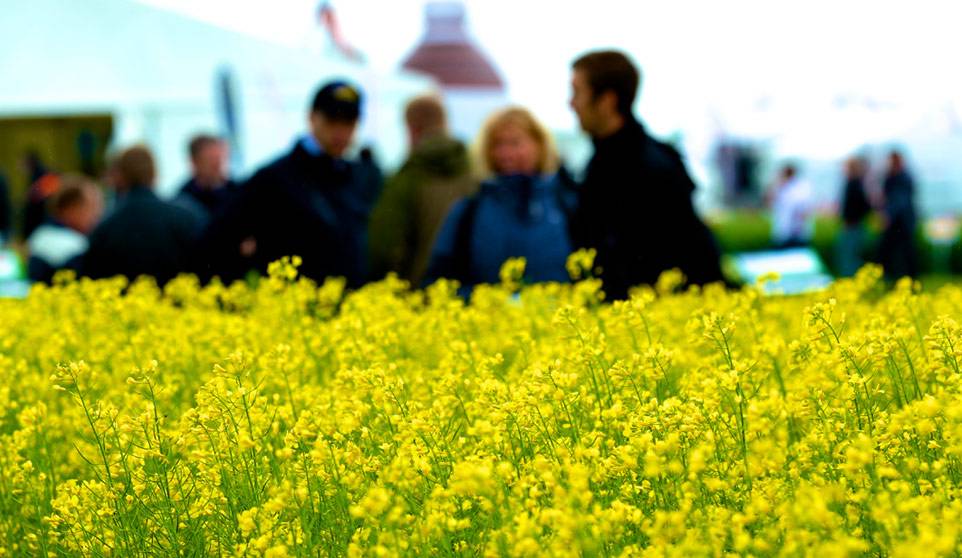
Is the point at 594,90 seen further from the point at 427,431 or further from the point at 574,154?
the point at 574,154

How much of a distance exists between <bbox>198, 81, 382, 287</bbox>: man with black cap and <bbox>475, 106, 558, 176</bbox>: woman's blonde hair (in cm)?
63

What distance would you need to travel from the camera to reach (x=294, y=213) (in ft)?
22.1

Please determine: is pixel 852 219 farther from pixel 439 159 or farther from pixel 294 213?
pixel 294 213

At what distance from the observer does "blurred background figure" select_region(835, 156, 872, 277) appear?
717 inches

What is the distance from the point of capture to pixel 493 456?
126 inches

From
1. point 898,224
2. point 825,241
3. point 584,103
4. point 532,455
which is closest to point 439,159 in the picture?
point 584,103

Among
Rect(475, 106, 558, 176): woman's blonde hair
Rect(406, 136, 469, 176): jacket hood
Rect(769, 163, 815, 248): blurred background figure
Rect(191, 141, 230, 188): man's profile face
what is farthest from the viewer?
Rect(769, 163, 815, 248): blurred background figure

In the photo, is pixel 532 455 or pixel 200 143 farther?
pixel 200 143

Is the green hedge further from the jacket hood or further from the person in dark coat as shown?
the jacket hood

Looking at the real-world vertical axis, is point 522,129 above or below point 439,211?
above

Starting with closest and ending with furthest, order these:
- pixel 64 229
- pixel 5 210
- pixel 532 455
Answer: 1. pixel 532 455
2. pixel 64 229
3. pixel 5 210

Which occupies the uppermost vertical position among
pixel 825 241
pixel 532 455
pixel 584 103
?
pixel 584 103

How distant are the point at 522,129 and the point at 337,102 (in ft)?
2.77

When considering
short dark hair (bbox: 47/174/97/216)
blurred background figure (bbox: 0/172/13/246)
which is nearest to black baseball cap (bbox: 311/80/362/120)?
short dark hair (bbox: 47/174/97/216)
